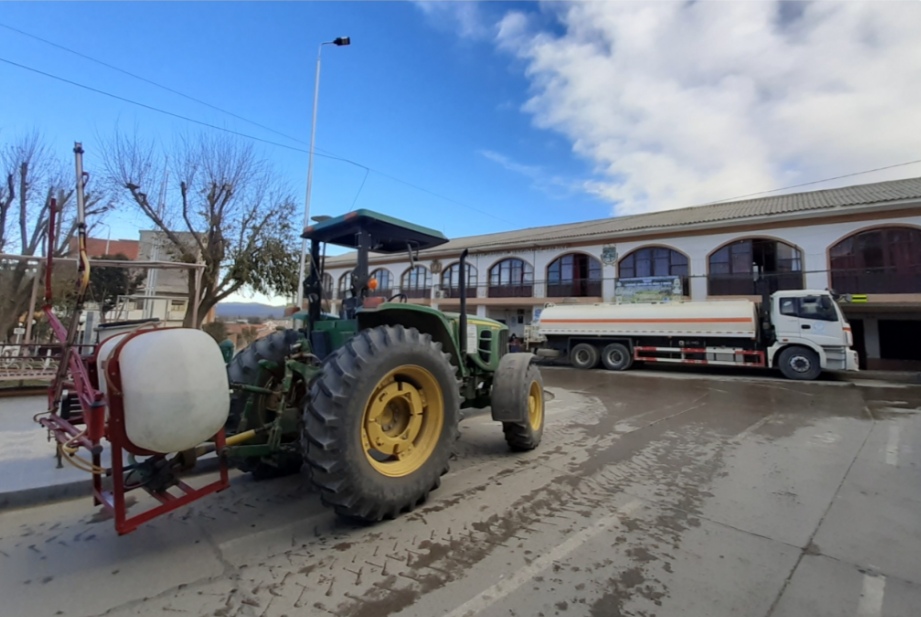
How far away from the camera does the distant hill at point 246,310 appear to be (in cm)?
1850

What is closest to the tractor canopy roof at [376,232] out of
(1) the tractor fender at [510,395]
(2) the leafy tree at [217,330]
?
(1) the tractor fender at [510,395]

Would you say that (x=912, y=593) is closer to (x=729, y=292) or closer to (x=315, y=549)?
Result: (x=315, y=549)

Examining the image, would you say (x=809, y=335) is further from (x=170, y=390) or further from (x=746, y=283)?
(x=170, y=390)

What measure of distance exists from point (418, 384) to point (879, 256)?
852 inches

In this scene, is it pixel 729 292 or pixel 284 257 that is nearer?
pixel 284 257

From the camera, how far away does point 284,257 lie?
1598cm

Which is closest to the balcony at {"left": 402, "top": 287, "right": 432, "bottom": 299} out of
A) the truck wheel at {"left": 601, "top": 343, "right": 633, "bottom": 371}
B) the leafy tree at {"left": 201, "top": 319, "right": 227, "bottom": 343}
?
the leafy tree at {"left": 201, "top": 319, "right": 227, "bottom": 343}

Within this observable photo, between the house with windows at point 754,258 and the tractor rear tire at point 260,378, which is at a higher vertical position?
the house with windows at point 754,258

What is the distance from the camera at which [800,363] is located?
44.6ft

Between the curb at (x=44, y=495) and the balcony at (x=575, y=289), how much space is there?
72.4ft

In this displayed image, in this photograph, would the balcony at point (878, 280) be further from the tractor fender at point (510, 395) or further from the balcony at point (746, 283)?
the tractor fender at point (510, 395)

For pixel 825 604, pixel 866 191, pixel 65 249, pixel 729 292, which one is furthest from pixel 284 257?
pixel 866 191

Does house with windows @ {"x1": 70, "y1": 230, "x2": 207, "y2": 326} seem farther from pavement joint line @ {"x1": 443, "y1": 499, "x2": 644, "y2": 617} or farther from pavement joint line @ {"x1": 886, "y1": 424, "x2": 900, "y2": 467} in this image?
Result: pavement joint line @ {"x1": 886, "y1": 424, "x2": 900, "y2": 467}

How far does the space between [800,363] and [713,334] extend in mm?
2477
